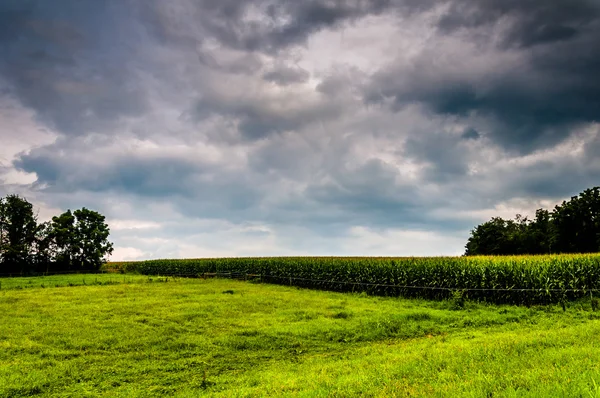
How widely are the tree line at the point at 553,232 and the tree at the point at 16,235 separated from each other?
96.1m

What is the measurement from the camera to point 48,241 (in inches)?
3438

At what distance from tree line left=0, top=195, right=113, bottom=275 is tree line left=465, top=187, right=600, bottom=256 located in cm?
8531

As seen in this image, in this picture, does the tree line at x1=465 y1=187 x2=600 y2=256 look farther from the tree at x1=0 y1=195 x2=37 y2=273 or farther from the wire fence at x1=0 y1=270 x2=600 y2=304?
the tree at x1=0 y1=195 x2=37 y2=273

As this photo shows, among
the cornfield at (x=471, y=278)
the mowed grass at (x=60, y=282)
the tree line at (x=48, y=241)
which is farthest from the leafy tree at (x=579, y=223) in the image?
the tree line at (x=48, y=241)

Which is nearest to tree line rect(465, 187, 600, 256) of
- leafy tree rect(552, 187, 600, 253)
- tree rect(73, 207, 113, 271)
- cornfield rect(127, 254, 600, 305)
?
leafy tree rect(552, 187, 600, 253)

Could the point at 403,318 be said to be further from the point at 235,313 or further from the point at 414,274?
the point at 414,274

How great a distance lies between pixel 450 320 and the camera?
21.6 metres

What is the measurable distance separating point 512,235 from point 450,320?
8010 cm

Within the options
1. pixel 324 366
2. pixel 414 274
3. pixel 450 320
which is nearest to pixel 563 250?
pixel 414 274

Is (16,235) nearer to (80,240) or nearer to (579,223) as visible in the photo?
(80,240)

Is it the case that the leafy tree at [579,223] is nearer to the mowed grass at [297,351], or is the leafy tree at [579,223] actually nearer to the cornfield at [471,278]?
the cornfield at [471,278]

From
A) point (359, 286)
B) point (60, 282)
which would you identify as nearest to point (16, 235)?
point (60, 282)

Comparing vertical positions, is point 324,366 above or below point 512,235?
below

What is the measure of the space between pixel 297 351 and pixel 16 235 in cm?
8764
